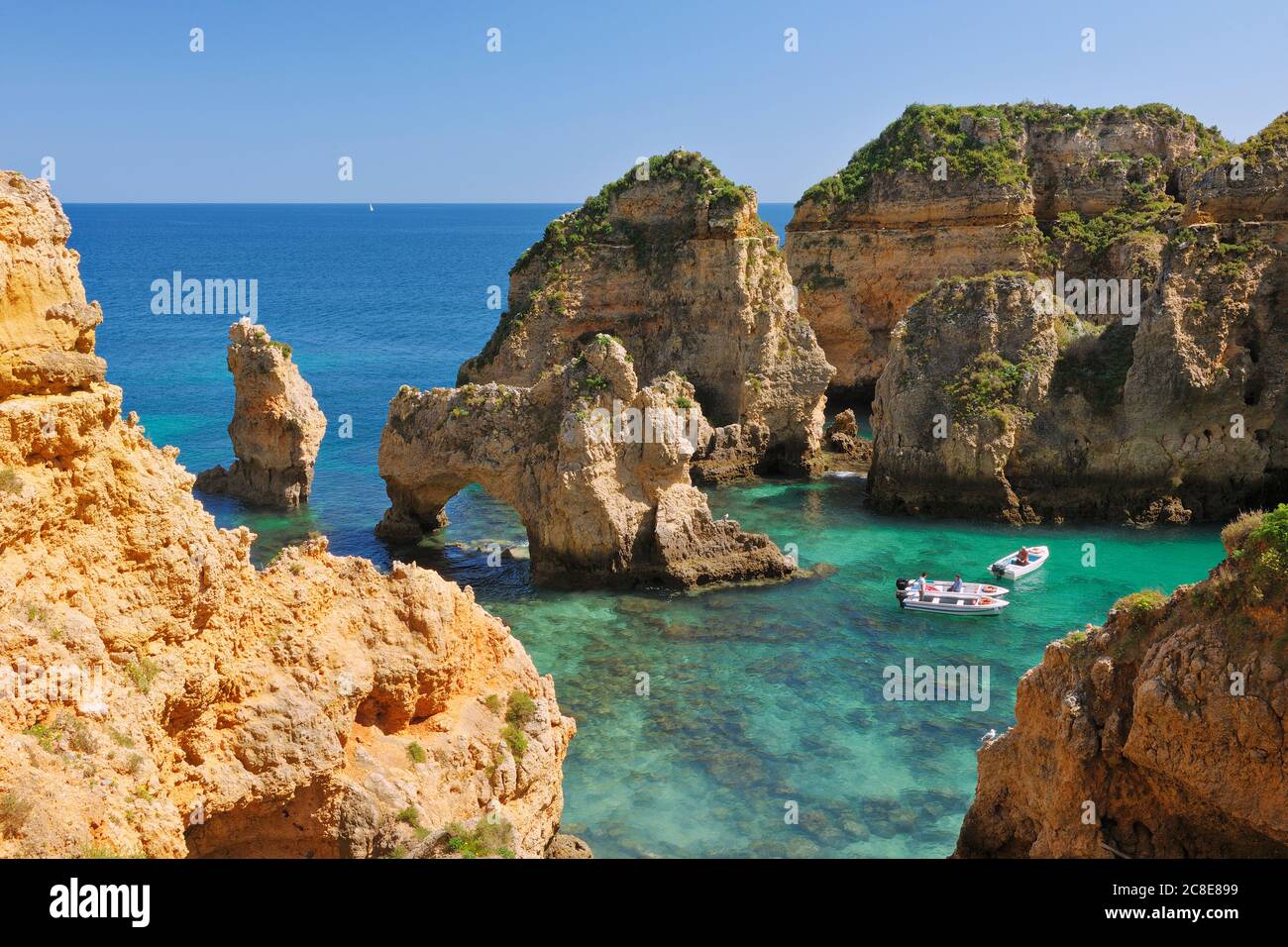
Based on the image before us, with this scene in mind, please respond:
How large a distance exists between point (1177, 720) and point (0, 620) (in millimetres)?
12259

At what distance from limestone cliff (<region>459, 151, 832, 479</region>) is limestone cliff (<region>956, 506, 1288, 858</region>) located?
3509 centimetres

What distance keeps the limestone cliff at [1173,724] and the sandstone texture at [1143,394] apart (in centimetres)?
2889

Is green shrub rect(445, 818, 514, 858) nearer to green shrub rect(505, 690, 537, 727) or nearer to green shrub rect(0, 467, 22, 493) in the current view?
green shrub rect(505, 690, 537, 727)

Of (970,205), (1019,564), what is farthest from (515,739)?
(970,205)

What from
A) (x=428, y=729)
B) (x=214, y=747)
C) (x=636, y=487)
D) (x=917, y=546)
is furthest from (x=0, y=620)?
(x=917, y=546)

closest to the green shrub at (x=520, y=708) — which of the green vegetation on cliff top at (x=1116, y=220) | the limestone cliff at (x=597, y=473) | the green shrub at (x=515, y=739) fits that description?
the green shrub at (x=515, y=739)

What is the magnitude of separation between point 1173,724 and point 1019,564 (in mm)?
25179

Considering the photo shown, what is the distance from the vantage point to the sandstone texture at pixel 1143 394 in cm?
4256

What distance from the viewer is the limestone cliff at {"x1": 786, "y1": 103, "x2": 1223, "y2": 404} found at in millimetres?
61469

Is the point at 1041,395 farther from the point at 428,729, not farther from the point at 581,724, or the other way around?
the point at 428,729

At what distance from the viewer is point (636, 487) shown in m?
35.9

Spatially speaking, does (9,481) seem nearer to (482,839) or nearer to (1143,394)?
(482,839)

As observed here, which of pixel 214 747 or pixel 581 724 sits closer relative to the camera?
pixel 214 747

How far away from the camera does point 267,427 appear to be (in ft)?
146
